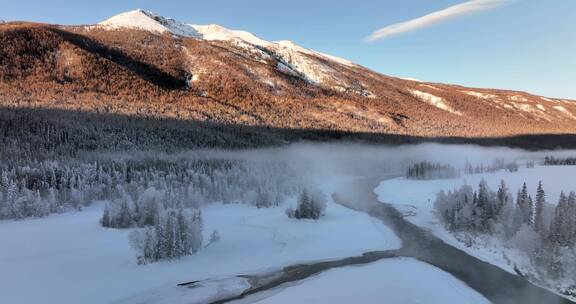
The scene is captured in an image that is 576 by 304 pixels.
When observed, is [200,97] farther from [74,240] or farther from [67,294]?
[67,294]

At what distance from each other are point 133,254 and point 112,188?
34.3 ft

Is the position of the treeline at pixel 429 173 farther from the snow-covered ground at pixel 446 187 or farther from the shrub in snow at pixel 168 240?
the shrub in snow at pixel 168 240

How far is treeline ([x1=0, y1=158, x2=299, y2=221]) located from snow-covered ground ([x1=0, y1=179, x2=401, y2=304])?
3.14ft

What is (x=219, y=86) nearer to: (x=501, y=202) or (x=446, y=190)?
(x=446, y=190)

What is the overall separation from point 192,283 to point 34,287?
11.2ft

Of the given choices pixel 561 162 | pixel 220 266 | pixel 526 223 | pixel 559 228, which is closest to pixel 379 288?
pixel 220 266

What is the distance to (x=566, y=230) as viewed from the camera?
12750 millimetres

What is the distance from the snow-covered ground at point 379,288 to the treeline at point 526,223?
2844 millimetres

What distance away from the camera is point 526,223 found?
14.5 meters

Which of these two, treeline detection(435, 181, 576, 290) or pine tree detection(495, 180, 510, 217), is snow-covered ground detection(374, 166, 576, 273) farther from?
pine tree detection(495, 180, 510, 217)

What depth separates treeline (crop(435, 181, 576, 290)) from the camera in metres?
11.7

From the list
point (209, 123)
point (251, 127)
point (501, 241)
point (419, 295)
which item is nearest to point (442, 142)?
point (251, 127)

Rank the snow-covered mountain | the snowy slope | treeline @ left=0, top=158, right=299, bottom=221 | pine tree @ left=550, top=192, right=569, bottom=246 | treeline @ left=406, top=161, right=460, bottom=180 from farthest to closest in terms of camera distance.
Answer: the snowy slope
the snow-covered mountain
treeline @ left=406, top=161, right=460, bottom=180
treeline @ left=0, top=158, right=299, bottom=221
pine tree @ left=550, top=192, right=569, bottom=246

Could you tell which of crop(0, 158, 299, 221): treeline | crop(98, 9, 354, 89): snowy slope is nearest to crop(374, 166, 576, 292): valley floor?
crop(0, 158, 299, 221): treeline
